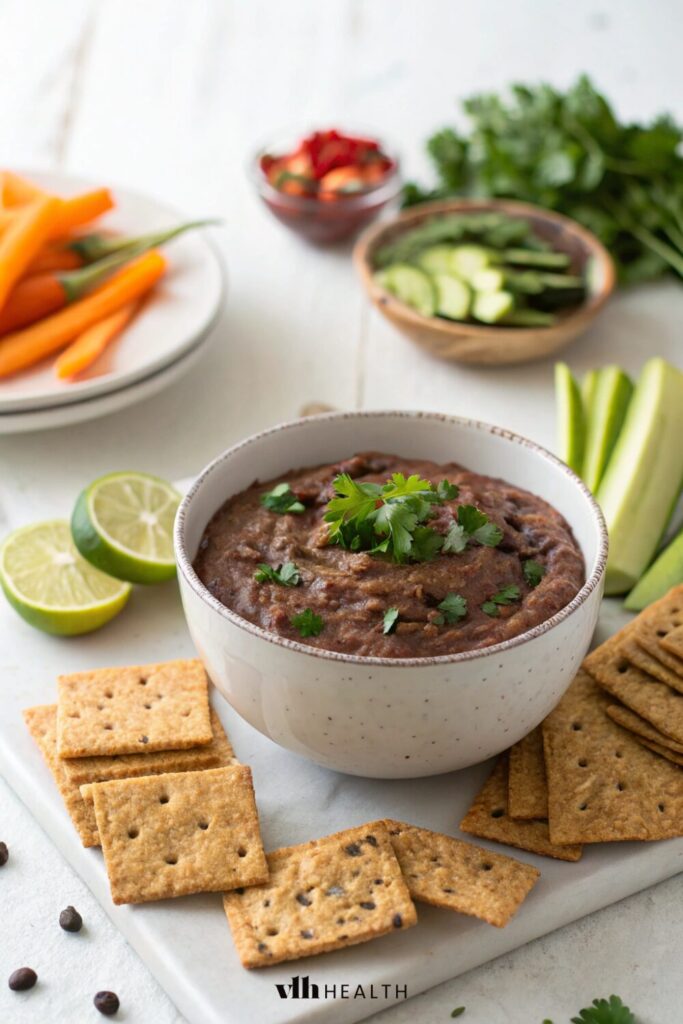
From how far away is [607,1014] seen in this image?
7.95 ft

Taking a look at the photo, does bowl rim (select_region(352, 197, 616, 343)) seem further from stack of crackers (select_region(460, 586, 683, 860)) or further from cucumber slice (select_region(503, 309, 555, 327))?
stack of crackers (select_region(460, 586, 683, 860))

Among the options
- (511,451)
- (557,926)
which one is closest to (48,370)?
(511,451)

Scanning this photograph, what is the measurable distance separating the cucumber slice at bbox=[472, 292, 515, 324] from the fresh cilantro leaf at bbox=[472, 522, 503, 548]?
75.2 inches

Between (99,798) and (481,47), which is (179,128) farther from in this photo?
(99,798)

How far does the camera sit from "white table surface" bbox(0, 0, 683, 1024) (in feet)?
8.53

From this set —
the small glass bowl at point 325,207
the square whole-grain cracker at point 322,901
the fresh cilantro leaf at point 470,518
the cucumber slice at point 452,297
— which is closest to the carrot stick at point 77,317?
the small glass bowl at point 325,207

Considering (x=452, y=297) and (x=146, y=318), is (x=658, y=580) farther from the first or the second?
(x=146, y=318)

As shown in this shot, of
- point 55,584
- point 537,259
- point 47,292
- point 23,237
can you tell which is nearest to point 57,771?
→ point 55,584

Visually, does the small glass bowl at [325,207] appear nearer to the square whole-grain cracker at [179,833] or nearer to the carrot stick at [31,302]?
the carrot stick at [31,302]

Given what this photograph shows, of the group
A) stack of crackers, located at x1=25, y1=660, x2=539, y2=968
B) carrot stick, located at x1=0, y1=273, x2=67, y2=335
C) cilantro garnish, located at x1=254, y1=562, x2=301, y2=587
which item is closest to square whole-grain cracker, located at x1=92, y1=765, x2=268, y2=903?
stack of crackers, located at x1=25, y1=660, x2=539, y2=968

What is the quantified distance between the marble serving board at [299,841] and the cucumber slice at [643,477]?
92 cm

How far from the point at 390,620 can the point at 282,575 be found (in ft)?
0.99

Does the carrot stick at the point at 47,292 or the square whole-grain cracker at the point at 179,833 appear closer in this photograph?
the square whole-grain cracker at the point at 179,833

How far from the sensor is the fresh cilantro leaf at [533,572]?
284 centimetres
